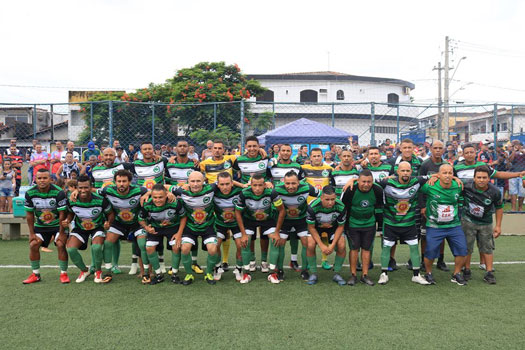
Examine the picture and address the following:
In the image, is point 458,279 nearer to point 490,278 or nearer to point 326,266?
point 490,278

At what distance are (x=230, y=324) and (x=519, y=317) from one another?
2.94 m

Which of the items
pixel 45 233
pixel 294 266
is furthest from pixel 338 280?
pixel 45 233

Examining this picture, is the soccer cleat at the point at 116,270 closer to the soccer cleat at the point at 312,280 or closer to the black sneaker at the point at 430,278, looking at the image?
the soccer cleat at the point at 312,280

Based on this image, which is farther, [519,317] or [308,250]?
[308,250]

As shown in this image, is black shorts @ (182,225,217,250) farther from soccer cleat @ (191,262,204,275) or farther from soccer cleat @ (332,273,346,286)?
soccer cleat @ (332,273,346,286)

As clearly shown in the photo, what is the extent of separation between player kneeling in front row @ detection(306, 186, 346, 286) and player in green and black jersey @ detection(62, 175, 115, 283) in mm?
2786

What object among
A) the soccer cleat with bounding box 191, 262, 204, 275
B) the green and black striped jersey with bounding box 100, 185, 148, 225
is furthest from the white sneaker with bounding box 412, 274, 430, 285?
the green and black striped jersey with bounding box 100, 185, 148, 225

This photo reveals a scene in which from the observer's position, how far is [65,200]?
21.2 feet

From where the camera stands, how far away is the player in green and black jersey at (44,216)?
639cm

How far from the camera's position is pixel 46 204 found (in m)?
6.46

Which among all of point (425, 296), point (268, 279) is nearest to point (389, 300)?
point (425, 296)

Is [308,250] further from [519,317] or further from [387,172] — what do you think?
[519,317]

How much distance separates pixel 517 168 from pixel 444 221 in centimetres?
612

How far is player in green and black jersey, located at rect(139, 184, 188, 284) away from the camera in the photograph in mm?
6254
